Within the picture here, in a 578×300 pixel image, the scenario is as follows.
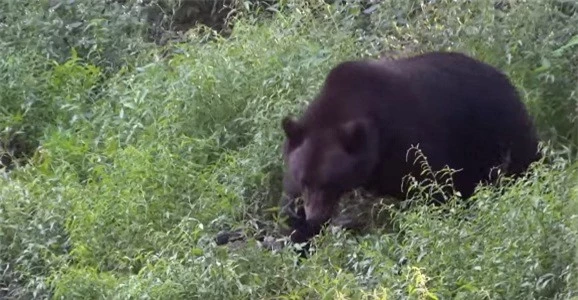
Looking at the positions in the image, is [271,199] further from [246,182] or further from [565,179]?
[565,179]

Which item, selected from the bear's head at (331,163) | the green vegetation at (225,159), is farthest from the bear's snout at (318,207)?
the green vegetation at (225,159)

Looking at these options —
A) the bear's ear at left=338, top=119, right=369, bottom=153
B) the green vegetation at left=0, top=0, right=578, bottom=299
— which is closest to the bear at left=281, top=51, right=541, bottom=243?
the bear's ear at left=338, top=119, right=369, bottom=153

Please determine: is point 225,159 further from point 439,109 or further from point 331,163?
point 439,109

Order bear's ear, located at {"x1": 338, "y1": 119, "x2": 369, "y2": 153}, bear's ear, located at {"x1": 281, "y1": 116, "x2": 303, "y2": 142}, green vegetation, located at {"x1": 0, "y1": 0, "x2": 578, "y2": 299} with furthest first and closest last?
bear's ear, located at {"x1": 281, "y1": 116, "x2": 303, "y2": 142} → bear's ear, located at {"x1": 338, "y1": 119, "x2": 369, "y2": 153} → green vegetation, located at {"x1": 0, "y1": 0, "x2": 578, "y2": 299}

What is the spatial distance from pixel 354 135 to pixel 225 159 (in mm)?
1108

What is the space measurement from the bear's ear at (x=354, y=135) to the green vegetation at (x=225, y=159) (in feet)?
1.43

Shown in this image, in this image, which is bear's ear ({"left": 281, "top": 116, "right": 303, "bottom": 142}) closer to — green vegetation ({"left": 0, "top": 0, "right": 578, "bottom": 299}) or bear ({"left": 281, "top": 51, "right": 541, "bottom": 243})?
bear ({"left": 281, "top": 51, "right": 541, "bottom": 243})

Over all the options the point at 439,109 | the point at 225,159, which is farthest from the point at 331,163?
the point at 225,159

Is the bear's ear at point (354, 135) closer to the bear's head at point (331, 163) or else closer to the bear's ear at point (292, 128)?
the bear's head at point (331, 163)

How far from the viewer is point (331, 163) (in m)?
6.72

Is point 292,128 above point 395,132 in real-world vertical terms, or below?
below

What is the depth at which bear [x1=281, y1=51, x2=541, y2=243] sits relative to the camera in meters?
6.73

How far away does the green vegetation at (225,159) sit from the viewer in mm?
5418

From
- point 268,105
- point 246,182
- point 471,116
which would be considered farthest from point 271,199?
point 471,116
